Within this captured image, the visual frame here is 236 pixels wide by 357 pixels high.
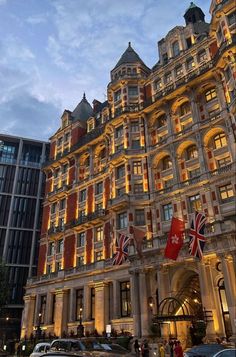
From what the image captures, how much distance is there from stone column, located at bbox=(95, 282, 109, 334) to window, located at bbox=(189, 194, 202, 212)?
14258mm

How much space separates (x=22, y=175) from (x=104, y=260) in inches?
1690

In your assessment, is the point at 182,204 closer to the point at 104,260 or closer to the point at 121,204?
the point at 121,204

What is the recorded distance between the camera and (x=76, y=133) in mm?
55812

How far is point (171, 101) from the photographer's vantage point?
42.1 m

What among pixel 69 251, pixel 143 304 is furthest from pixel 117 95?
→ pixel 143 304

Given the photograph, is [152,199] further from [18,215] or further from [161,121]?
[18,215]

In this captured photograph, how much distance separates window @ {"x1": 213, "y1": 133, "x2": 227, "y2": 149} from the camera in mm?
35625

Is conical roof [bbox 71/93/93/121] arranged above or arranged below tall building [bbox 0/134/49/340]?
above

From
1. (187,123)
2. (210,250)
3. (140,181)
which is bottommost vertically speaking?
(210,250)

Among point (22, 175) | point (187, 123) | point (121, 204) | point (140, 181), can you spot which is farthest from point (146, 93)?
point (22, 175)

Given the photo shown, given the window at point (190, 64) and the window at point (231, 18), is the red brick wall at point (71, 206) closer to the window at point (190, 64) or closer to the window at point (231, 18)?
the window at point (190, 64)

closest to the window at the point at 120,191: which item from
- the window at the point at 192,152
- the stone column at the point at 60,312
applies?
the window at the point at 192,152

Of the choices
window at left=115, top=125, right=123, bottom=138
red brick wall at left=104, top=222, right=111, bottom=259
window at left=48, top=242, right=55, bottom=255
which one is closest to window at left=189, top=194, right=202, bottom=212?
red brick wall at left=104, top=222, right=111, bottom=259

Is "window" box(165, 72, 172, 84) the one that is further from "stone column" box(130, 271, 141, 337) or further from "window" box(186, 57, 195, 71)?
"stone column" box(130, 271, 141, 337)
